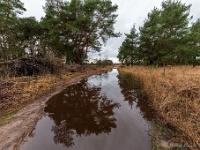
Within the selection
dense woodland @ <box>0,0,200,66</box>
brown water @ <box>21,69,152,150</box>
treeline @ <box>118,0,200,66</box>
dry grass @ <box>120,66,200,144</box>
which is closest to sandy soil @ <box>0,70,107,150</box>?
brown water @ <box>21,69,152,150</box>

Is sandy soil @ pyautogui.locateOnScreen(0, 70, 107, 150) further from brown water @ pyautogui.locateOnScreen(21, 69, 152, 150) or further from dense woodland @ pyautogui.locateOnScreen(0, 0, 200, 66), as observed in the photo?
dense woodland @ pyautogui.locateOnScreen(0, 0, 200, 66)

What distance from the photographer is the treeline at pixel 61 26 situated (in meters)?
18.2

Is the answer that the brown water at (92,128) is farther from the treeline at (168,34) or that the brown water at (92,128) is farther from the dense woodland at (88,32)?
the treeline at (168,34)

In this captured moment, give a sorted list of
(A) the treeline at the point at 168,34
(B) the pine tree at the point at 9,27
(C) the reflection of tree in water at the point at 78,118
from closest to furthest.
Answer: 1. (C) the reflection of tree in water at the point at 78,118
2. (A) the treeline at the point at 168,34
3. (B) the pine tree at the point at 9,27

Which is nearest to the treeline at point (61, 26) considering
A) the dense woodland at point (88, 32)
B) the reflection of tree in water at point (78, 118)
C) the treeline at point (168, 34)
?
the dense woodland at point (88, 32)

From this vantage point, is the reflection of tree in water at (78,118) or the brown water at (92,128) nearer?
the brown water at (92,128)

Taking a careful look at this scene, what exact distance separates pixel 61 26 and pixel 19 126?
61.7 ft

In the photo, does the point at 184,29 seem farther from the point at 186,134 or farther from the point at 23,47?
the point at 23,47

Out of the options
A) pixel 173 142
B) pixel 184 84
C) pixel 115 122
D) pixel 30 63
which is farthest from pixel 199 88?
pixel 30 63

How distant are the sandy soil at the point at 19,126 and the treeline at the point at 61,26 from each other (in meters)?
14.6

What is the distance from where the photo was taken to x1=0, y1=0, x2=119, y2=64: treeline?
18.2 meters

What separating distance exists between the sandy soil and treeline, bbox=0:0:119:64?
14619 millimetres

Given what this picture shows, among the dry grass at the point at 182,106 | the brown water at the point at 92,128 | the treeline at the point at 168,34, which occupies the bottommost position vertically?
the brown water at the point at 92,128

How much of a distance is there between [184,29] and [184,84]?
14.1 meters
